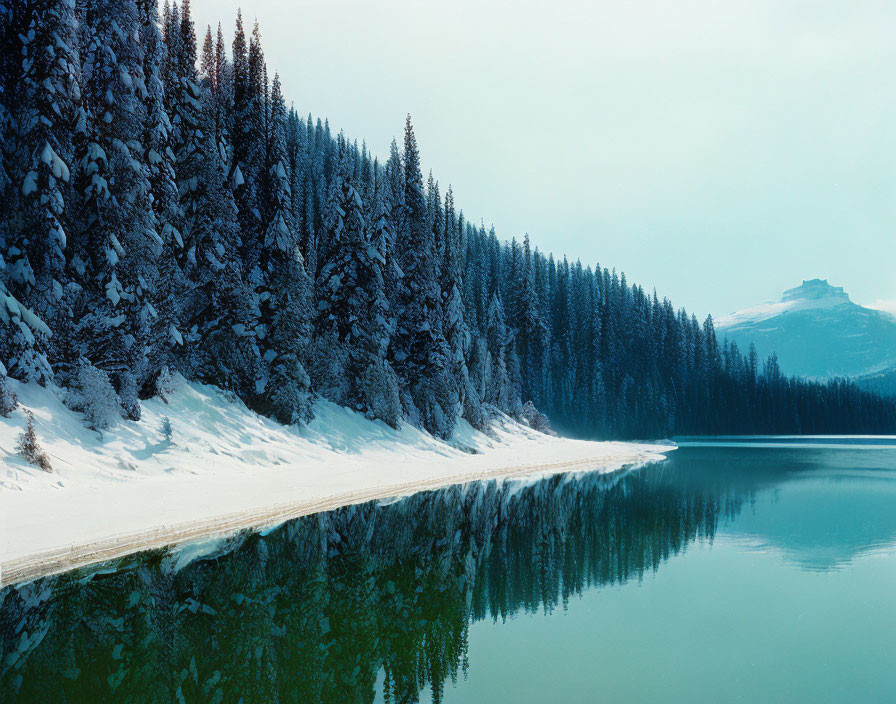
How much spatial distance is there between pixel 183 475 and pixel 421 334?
94.3 ft

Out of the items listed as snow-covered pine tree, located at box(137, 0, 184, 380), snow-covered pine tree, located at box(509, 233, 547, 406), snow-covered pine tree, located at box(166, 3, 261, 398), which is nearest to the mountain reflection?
snow-covered pine tree, located at box(137, 0, 184, 380)

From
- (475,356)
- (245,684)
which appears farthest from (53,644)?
(475,356)

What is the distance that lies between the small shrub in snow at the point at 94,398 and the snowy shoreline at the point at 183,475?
44cm

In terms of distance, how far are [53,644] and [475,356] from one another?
6149cm

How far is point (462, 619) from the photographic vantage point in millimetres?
12023

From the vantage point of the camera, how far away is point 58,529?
14.1 metres

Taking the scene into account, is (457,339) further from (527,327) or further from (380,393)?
(527,327)

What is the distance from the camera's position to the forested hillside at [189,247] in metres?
22.4

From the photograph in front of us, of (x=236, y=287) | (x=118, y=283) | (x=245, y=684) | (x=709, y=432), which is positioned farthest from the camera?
(x=709, y=432)

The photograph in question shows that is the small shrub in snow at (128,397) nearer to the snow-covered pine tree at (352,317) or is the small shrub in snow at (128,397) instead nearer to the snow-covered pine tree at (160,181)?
the snow-covered pine tree at (160,181)

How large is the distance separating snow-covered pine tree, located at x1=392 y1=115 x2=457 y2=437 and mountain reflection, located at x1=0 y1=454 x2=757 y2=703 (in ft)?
86.6

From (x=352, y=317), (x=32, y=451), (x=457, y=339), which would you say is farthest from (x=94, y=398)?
(x=457, y=339)

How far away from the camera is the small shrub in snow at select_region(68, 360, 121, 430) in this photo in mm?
22328

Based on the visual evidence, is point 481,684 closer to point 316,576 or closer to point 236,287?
point 316,576
